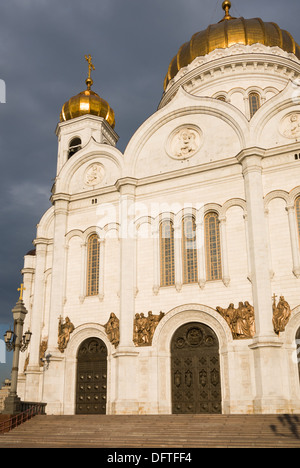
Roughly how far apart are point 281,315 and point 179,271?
15.9 ft

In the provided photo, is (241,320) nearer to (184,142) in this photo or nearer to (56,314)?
(56,314)

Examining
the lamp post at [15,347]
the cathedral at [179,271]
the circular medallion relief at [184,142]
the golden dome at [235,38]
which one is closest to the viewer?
the lamp post at [15,347]

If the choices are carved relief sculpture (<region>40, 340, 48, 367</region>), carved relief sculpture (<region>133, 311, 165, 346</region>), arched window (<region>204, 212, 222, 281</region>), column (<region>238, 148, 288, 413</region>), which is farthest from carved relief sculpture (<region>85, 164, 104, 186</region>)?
carved relief sculpture (<region>40, 340, 48, 367</region>)

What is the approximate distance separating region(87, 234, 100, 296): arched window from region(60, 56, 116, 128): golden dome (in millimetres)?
8887

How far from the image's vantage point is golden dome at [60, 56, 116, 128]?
2745cm

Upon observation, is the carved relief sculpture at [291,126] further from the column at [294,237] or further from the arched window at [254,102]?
the arched window at [254,102]

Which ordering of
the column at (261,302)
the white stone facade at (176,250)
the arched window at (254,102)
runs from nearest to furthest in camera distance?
the column at (261,302) < the white stone facade at (176,250) < the arched window at (254,102)

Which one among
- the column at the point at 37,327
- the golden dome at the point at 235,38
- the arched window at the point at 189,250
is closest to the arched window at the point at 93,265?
the column at the point at 37,327

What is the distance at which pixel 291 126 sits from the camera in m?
19.7

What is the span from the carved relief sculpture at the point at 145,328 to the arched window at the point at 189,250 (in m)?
2.05

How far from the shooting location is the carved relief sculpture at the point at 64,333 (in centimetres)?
2099

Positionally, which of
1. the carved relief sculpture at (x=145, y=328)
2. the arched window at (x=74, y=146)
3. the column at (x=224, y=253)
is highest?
the arched window at (x=74, y=146)

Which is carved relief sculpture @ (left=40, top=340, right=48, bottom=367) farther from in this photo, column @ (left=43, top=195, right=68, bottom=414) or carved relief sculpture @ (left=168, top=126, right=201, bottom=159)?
carved relief sculpture @ (left=168, top=126, right=201, bottom=159)

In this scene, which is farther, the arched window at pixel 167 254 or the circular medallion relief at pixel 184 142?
the circular medallion relief at pixel 184 142
